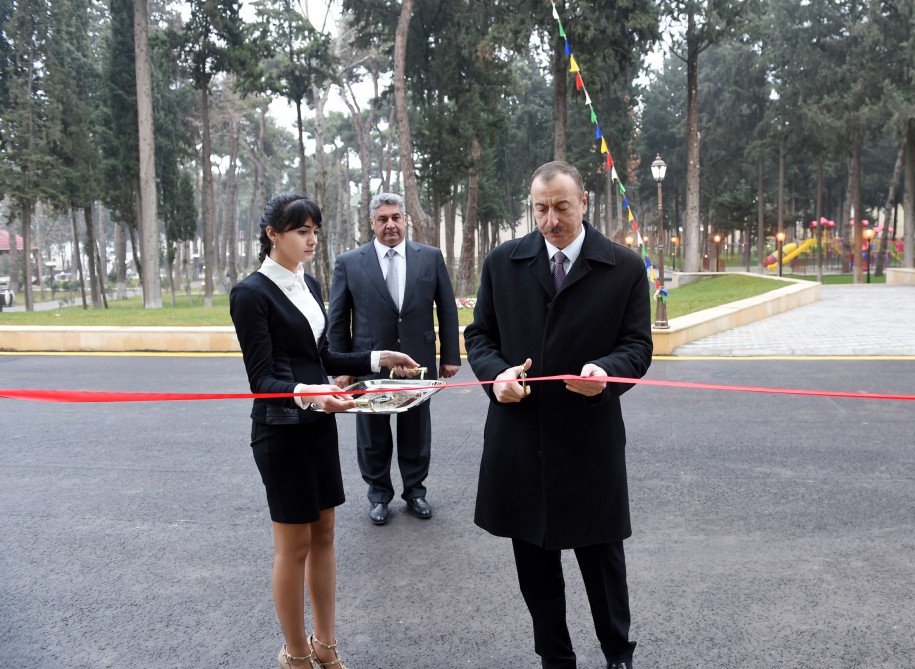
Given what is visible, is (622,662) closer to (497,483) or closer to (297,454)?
(497,483)

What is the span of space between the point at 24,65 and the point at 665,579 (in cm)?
3091

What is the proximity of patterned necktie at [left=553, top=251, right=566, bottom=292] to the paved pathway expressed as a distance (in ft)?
30.3

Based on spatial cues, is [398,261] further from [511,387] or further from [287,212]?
[511,387]

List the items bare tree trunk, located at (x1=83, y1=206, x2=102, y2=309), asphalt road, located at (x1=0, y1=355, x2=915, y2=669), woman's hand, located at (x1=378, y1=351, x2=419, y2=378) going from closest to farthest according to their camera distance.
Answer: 1. asphalt road, located at (x1=0, y1=355, x2=915, y2=669)
2. woman's hand, located at (x1=378, y1=351, x2=419, y2=378)
3. bare tree trunk, located at (x1=83, y1=206, x2=102, y2=309)

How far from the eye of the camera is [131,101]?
28.8 m

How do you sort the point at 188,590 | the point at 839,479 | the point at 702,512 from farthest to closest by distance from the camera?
the point at 839,479
the point at 702,512
the point at 188,590

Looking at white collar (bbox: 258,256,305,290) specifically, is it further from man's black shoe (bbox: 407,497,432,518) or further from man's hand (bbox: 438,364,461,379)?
man's black shoe (bbox: 407,497,432,518)

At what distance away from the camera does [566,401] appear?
2846 mm

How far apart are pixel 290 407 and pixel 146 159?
23.8m

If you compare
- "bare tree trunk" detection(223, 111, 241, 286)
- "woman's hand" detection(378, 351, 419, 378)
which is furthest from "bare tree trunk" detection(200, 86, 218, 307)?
"woman's hand" detection(378, 351, 419, 378)

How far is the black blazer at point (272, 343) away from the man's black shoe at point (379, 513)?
1954 millimetres

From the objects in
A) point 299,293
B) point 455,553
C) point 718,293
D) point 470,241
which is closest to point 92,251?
point 470,241

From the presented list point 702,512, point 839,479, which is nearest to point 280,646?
point 702,512

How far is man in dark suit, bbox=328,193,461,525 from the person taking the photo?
16.6ft
